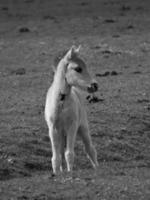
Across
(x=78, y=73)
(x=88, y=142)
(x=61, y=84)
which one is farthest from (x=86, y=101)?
(x=78, y=73)

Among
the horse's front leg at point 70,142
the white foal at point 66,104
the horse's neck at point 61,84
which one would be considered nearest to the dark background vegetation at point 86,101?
the horse's front leg at point 70,142

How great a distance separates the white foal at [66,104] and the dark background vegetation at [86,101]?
0.49 m

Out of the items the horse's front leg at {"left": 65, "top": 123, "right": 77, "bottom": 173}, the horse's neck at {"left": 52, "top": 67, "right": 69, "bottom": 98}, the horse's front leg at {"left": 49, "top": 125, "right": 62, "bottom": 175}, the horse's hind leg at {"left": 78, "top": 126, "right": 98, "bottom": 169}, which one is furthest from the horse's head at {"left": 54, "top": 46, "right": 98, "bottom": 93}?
the horse's hind leg at {"left": 78, "top": 126, "right": 98, "bottom": 169}

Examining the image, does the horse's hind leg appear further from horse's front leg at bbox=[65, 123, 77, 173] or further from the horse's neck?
the horse's neck

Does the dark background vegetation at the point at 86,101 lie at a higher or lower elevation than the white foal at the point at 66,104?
lower

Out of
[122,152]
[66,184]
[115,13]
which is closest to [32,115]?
[122,152]

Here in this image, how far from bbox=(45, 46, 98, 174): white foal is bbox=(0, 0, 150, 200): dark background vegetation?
1.60ft

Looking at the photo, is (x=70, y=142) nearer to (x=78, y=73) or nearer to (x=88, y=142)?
(x=88, y=142)

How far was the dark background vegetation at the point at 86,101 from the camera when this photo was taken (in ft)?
37.6

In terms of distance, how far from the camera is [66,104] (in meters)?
12.8

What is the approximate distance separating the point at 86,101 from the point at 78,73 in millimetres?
7104

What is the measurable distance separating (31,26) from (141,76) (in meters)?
12.9

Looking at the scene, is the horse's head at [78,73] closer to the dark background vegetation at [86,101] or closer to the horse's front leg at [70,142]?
the horse's front leg at [70,142]

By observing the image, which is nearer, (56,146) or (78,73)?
(78,73)
